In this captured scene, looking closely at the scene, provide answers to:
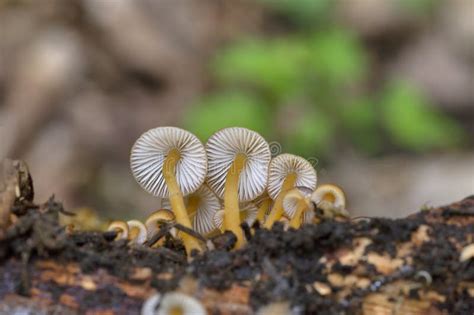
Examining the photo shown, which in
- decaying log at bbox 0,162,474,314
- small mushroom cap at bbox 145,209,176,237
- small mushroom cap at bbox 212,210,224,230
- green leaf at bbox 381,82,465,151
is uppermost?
green leaf at bbox 381,82,465,151

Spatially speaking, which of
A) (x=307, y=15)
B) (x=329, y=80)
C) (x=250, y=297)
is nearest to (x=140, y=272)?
(x=250, y=297)

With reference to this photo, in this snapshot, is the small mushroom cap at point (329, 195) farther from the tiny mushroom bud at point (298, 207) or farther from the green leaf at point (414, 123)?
the green leaf at point (414, 123)

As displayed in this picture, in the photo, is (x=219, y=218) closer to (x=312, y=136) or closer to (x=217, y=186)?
(x=217, y=186)

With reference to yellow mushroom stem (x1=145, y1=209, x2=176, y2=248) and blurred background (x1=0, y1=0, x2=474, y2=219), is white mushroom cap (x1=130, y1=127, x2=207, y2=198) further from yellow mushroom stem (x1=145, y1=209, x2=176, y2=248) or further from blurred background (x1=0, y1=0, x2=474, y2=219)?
A: blurred background (x1=0, y1=0, x2=474, y2=219)

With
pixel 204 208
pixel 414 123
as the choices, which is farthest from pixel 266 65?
pixel 204 208

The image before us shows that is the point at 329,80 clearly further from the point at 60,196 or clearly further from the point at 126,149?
the point at 60,196

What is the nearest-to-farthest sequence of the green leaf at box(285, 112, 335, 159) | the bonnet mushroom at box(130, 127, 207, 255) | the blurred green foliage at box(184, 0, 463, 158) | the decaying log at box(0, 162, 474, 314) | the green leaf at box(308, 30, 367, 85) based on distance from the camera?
the decaying log at box(0, 162, 474, 314) < the bonnet mushroom at box(130, 127, 207, 255) < the green leaf at box(285, 112, 335, 159) < the blurred green foliage at box(184, 0, 463, 158) < the green leaf at box(308, 30, 367, 85)

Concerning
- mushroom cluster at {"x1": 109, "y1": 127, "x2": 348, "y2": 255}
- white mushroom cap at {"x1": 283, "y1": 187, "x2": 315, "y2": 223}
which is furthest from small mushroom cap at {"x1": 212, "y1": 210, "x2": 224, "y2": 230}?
white mushroom cap at {"x1": 283, "y1": 187, "x2": 315, "y2": 223}

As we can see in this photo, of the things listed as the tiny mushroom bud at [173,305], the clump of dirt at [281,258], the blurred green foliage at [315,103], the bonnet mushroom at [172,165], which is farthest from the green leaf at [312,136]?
the tiny mushroom bud at [173,305]
